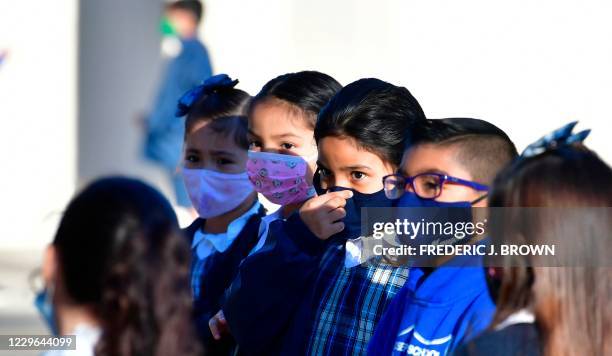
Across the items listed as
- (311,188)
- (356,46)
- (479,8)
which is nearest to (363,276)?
(311,188)

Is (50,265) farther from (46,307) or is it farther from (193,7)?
(193,7)

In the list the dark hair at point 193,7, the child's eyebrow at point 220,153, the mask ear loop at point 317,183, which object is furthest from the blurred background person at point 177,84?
the mask ear loop at point 317,183

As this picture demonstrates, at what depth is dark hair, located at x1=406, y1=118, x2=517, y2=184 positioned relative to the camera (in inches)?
125

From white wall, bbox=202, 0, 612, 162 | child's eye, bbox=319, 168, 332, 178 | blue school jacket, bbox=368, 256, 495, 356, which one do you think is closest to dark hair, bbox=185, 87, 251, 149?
child's eye, bbox=319, 168, 332, 178

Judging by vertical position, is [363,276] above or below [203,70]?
below

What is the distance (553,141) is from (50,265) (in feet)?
3.89

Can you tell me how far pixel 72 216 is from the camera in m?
2.37

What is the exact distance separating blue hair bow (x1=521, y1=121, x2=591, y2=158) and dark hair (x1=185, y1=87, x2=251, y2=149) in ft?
6.80

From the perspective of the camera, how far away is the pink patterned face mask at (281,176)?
13.3ft

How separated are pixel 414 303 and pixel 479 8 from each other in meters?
5.12

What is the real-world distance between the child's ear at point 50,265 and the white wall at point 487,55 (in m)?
5.34

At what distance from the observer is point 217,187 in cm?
453

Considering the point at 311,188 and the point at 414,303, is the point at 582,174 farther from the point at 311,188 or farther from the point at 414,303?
the point at 311,188

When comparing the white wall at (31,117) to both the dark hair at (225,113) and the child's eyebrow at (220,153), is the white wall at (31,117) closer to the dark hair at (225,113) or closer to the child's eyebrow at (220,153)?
the dark hair at (225,113)
